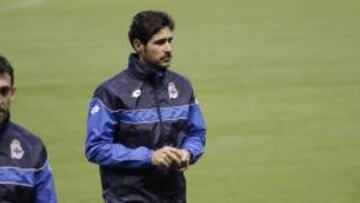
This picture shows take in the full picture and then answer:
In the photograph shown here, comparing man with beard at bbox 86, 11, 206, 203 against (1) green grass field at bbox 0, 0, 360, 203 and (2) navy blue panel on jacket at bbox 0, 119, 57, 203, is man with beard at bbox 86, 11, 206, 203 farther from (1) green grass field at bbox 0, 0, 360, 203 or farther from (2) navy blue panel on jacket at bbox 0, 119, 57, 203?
(1) green grass field at bbox 0, 0, 360, 203

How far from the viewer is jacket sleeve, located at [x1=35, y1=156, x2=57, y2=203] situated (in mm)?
4645

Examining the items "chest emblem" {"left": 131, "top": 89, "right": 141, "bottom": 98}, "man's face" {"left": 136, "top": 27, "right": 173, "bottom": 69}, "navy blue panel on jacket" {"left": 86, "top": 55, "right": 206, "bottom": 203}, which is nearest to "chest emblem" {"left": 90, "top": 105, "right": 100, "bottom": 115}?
"navy blue panel on jacket" {"left": 86, "top": 55, "right": 206, "bottom": 203}

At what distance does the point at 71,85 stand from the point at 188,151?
1093cm

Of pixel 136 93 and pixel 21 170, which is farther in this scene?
pixel 136 93

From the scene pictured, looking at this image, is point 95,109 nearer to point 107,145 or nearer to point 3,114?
point 107,145

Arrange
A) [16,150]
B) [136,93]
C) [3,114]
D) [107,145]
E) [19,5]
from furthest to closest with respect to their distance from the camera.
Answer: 1. [19,5]
2. [136,93]
3. [107,145]
4. [16,150]
5. [3,114]

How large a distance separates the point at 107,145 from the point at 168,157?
0.41m

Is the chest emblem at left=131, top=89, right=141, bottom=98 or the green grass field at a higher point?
the chest emblem at left=131, top=89, right=141, bottom=98

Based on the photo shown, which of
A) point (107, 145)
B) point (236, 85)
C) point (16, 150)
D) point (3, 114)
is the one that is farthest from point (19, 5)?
point (3, 114)

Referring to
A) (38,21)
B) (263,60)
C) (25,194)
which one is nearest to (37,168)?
(25,194)

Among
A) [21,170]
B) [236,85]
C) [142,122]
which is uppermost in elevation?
[21,170]

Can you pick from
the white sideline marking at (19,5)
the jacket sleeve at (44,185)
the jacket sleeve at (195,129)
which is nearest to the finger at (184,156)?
the jacket sleeve at (195,129)

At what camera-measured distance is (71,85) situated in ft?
53.9

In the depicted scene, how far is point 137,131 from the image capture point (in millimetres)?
5684
